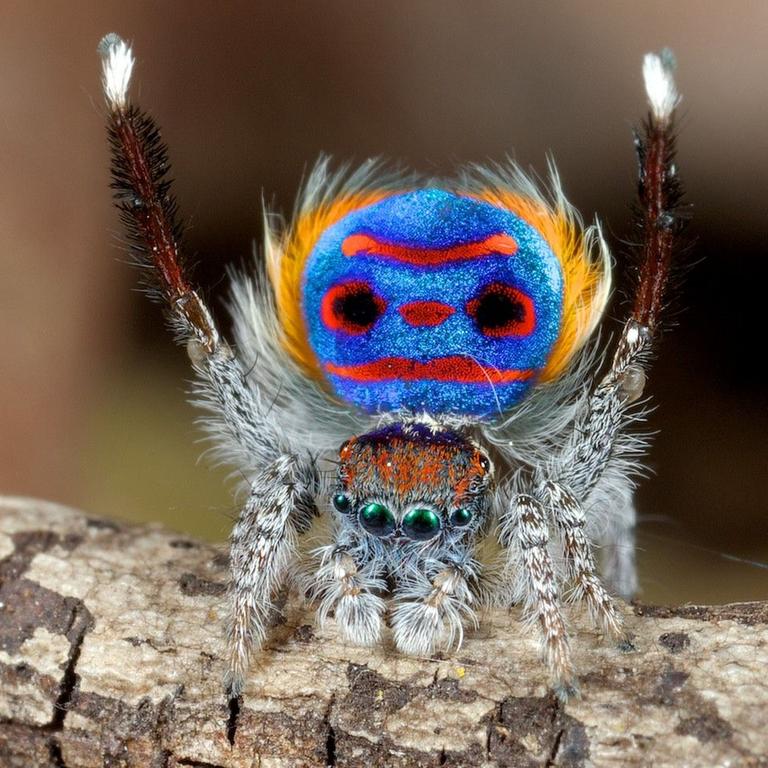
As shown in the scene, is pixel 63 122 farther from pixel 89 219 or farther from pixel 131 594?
pixel 131 594

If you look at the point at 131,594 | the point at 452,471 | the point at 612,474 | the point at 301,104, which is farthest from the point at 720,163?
the point at 131,594

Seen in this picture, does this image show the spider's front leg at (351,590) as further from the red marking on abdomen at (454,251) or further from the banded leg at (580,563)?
the red marking on abdomen at (454,251)

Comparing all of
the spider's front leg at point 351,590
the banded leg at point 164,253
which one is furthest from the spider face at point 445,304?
the spider's front leg at point 351,590

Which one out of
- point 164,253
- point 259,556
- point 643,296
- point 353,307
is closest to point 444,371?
point 353,307

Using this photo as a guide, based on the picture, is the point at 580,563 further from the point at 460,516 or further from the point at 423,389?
the point at 423,389

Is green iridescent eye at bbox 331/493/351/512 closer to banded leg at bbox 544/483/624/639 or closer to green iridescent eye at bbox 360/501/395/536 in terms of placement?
green iridescent eye at bbox 360/501/395/536

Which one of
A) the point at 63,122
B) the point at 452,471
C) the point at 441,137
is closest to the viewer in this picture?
the point at 452,471
